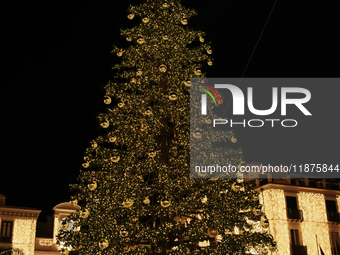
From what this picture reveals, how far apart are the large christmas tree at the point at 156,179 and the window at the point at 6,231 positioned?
14.8 meters

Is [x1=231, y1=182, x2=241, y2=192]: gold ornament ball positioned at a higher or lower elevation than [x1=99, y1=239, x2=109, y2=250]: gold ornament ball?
higher

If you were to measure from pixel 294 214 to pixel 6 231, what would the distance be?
55.2 feet

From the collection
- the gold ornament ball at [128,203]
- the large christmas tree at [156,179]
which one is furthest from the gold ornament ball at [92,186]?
the gold ornament ball at [128,203]

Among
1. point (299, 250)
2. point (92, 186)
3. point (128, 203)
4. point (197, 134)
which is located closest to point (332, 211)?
point (299, 250)

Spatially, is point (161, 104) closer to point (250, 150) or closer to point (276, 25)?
point (276, 25)

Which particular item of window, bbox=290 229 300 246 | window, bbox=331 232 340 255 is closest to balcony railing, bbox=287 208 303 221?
window, bbox=290 229 300 246

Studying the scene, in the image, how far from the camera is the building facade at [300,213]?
21.3 m

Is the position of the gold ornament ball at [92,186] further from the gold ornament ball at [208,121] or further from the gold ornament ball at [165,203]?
the gold ornament ball at [208,121]

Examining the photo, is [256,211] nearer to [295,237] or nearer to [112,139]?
[112,139]

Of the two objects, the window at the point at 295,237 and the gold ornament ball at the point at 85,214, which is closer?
the gold ornament ball at the point at 85,214

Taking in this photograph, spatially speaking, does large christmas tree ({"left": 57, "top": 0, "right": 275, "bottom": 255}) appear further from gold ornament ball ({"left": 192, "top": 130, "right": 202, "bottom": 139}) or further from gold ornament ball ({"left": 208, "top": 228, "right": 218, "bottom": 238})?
gold ornament ball ({"left": 208, "top": 228, "right": 218, "bottom": 238})

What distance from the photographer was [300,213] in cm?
2198

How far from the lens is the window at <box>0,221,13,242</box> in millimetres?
21250

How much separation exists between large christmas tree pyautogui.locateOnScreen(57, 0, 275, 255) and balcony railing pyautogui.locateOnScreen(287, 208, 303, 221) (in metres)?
13.9
